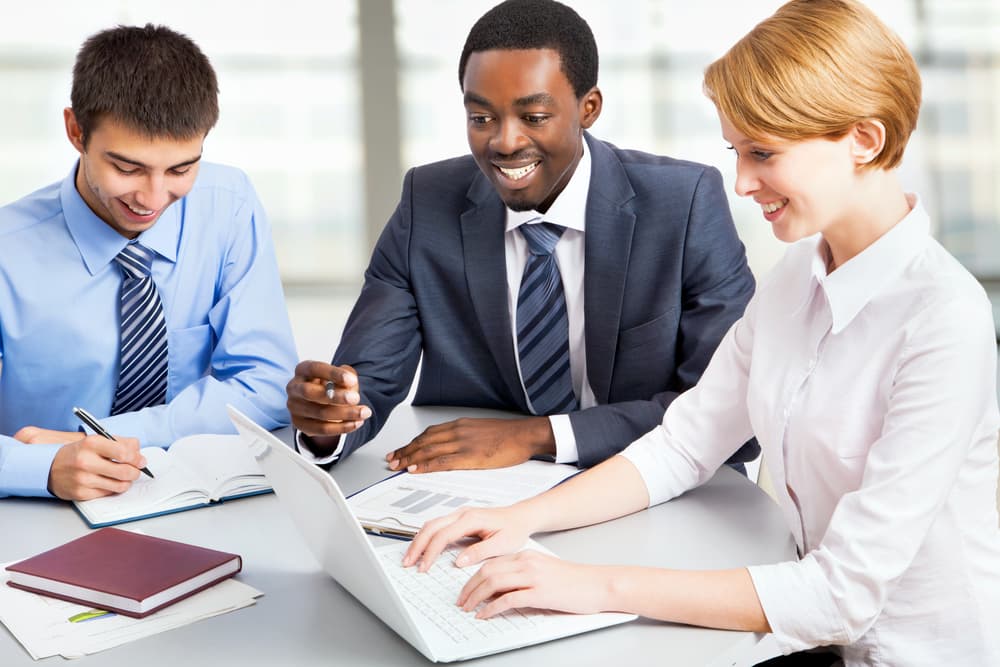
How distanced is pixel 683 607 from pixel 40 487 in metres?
0.98

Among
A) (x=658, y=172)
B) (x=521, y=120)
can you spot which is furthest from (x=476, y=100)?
(x=658, y=172)

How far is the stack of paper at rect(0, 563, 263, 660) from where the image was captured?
1125 millimetres

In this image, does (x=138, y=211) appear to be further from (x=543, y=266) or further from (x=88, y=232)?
(x=543, y=266)

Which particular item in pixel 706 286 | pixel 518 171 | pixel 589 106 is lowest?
pixel 706 286

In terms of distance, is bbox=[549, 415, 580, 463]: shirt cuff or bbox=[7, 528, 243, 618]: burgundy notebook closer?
bbox=[7, 528, 243, 618]: burgundy notebook

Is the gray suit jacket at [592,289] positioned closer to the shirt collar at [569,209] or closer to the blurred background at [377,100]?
the shirt collar at [569,209]

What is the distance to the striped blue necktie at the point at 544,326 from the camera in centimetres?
199

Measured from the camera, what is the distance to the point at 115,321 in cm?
198

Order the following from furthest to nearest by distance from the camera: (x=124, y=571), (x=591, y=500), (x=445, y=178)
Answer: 1. (x=445, y=178)
2. (x=591, y=500)
3. (x=124, y=571)

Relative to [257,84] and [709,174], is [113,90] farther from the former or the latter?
[257,84]

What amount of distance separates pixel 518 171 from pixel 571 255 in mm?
210

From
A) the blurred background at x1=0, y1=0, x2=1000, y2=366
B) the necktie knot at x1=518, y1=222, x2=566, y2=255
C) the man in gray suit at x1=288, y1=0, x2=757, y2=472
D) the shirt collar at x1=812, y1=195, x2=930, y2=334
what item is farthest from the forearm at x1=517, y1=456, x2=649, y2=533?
the blurred background at x1=0, y1=0, x2=1000, y2=366

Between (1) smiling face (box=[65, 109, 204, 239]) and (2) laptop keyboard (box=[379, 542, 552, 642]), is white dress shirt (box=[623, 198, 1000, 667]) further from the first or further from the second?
(1) smiling face (box=[65, 109, 204, 239])

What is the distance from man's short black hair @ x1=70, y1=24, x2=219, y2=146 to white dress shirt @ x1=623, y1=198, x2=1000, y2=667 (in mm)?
1078
